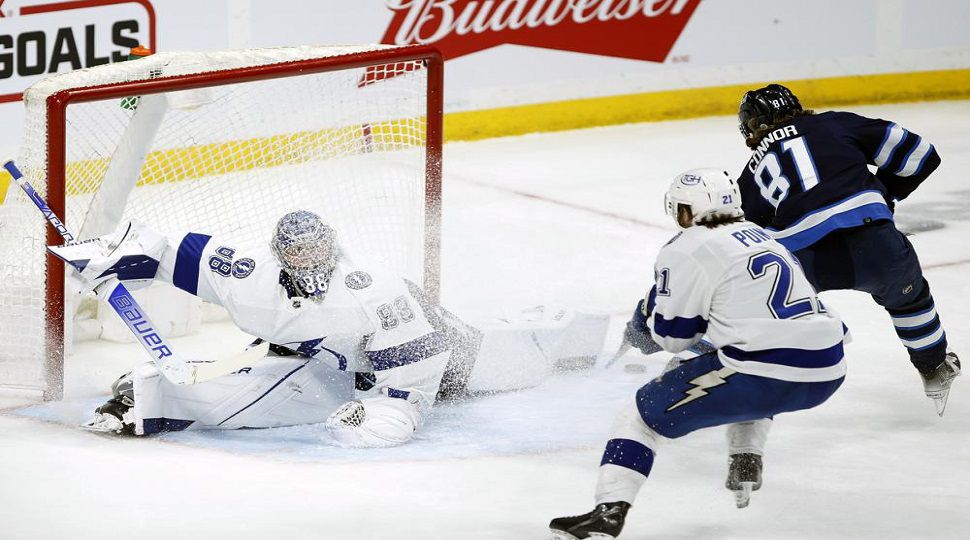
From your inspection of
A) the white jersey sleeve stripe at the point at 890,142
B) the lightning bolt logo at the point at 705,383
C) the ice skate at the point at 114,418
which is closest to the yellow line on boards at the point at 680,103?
the white jersey sleeve stripe at the point at 890,142

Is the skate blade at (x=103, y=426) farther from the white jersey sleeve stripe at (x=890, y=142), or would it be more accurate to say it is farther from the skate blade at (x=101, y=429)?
the white jersey sleeve stripe at (x=890, y=142)

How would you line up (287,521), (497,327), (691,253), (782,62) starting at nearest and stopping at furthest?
(691,253) → (287,521) → (497,327) → (782,62)

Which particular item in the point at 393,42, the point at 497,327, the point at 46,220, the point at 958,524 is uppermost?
the point at 393,42

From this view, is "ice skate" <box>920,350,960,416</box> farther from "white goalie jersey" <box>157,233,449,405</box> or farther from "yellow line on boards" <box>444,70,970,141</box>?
"yellow line on boards" <box>444,70,970,141</box>

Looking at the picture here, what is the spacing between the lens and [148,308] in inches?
194

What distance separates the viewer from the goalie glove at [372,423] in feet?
13.0

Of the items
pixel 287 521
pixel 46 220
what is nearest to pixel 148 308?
pixel 46 220

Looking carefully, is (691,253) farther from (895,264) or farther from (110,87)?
(110,87)

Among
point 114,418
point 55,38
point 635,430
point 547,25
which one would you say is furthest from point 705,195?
point 547,25

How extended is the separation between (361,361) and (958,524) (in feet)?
4.93

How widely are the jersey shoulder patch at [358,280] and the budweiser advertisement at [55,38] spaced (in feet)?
8.55

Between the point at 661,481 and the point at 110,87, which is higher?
the point at 110,87

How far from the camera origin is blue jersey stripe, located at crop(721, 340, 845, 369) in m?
3.31

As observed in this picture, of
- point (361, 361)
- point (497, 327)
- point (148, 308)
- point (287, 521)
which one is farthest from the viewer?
point (148, 308)
